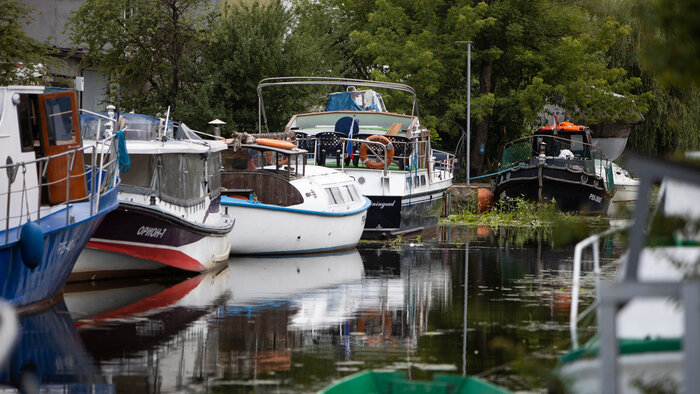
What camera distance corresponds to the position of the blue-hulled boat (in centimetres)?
1238

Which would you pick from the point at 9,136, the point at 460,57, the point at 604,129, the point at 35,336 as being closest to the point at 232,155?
the point at 9,136

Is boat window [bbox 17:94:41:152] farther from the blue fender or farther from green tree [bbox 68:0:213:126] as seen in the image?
green tree [bbox 68:0:213:126]

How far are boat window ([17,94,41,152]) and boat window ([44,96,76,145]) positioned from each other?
15cm

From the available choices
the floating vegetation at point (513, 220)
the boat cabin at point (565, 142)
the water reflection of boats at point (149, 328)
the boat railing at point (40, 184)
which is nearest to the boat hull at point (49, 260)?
the boat railing at point (40, 184)

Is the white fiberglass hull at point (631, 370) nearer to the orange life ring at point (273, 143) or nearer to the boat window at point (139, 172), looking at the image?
the boat window at point (139, 172)

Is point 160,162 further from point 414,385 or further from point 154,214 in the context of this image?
point 414,385

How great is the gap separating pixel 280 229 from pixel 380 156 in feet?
18.1

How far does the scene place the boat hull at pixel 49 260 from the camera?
12.3 meters

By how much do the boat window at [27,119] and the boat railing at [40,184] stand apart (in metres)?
0.29

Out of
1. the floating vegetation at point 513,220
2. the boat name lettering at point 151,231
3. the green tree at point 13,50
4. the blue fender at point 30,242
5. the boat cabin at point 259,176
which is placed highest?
the green tree at point 13,50

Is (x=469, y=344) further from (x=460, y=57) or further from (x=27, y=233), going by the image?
(x=460, y=57)

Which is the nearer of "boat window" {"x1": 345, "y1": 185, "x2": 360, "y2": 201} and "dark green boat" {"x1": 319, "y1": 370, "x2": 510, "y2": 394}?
"dark green boat" {"x1": 319, "y1": 370, "x2": 510, "y2": 394}

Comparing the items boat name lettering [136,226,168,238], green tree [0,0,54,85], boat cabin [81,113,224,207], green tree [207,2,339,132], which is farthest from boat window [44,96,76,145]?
green tree [207,2,339,132]

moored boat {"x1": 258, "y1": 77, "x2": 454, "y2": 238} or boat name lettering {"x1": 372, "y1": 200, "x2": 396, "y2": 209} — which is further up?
moored boat {"x1": 258, "y1": 77, "x2": 454, "y2": 238}
